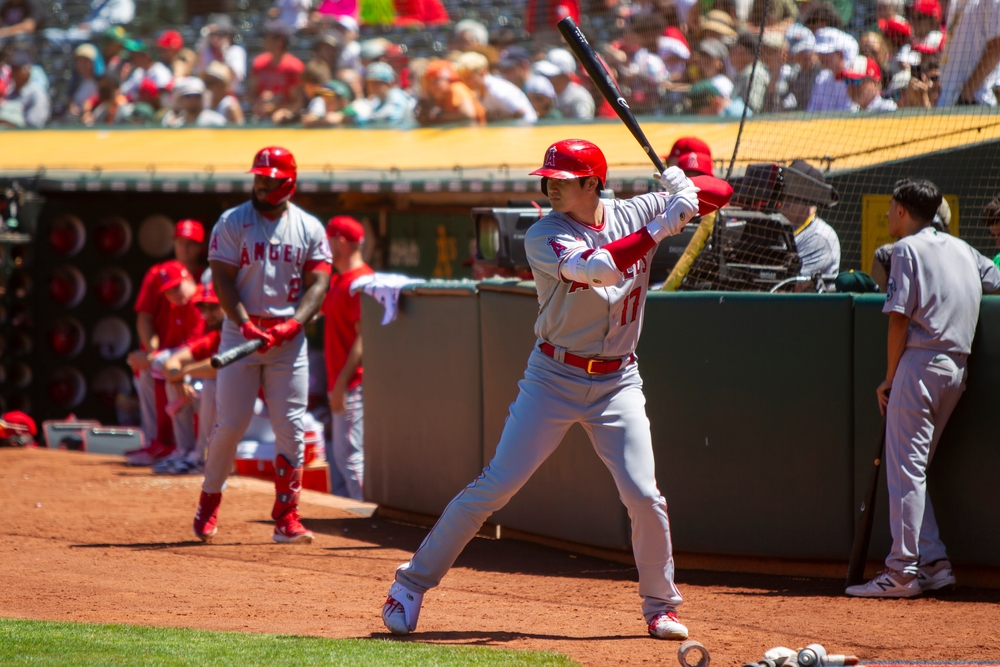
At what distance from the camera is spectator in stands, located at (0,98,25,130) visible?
13.0 metres

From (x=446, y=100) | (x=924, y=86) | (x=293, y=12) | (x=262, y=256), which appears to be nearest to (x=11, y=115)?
(x=293, y=12)

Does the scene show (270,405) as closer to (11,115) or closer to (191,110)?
(191,110)

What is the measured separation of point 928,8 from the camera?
22.3 ft

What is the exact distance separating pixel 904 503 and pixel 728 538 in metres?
0.88

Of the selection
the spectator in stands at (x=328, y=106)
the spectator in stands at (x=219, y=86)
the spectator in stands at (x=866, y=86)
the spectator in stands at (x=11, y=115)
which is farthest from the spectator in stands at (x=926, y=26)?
the spectator in stands at (x=11, y=115)

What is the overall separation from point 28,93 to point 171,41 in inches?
67.1

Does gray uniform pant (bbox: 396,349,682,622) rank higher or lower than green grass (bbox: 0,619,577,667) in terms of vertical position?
higher

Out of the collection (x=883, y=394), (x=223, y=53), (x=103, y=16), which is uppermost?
(x=103, y=16)

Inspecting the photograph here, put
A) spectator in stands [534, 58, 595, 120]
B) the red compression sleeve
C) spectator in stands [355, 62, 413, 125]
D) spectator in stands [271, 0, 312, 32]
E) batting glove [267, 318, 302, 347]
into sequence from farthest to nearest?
spectator in stands [271, 0, 312, 32] < spectator in stands [355, 62, 413, 125] < spectator in stands [534, 58, 595, 120] < batting glove [267, 318, 302, 347] < the red compression sleeve

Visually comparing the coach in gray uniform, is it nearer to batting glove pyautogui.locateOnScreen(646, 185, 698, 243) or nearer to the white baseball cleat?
batting glove pyautogui.locateOnScreen(646, 185, 698, 243)

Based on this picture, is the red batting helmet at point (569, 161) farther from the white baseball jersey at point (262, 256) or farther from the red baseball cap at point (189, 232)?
the red baseball cap at point (189, 232)

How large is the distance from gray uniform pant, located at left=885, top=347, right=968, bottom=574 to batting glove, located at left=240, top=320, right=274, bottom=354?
113 inches

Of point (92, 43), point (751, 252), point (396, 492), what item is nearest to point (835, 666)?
point (751, 252)

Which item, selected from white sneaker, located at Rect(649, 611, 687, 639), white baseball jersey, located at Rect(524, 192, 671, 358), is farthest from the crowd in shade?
white sneaker, located at Rect(649, 611, 687, 639)
